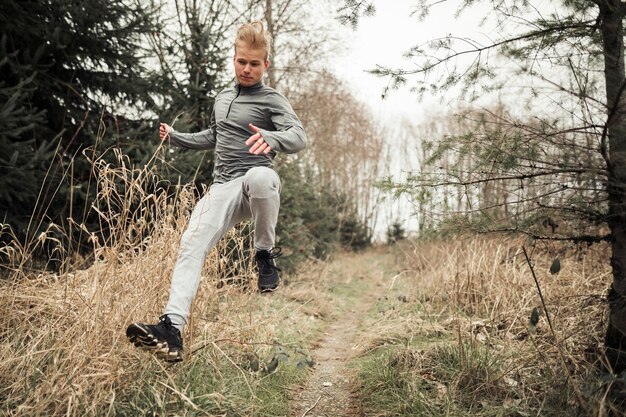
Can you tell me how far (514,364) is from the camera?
301 cm

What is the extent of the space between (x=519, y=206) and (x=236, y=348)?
90.4 inches

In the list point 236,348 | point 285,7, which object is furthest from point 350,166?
point 236,348

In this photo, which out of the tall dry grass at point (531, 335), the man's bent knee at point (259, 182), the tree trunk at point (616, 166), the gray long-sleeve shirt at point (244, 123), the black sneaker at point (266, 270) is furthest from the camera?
the black sneaker at point (266, 270)

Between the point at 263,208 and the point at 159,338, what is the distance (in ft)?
3.36

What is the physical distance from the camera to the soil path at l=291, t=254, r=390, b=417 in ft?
10.0

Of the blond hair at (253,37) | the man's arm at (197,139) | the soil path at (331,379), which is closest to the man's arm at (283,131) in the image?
the blond hair at (253,37)

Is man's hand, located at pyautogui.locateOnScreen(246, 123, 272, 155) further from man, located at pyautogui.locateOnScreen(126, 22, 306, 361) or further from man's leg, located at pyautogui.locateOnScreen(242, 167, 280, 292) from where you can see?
man's leg, located at pyautogui.locateOnScreen(242, 167, 280, 292)

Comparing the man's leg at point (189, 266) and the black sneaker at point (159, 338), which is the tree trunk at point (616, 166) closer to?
the man's leg at point (189, 266)

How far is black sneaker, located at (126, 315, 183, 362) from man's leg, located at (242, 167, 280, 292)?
35.3 inches

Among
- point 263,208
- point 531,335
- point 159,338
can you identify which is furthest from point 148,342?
point 531,335

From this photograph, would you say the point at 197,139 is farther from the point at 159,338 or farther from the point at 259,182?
the point at 159,338

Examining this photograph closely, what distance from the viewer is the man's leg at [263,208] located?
2887mm

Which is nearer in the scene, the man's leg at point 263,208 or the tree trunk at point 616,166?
the tree trunk at point 616,166

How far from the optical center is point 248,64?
3078 millimetres
